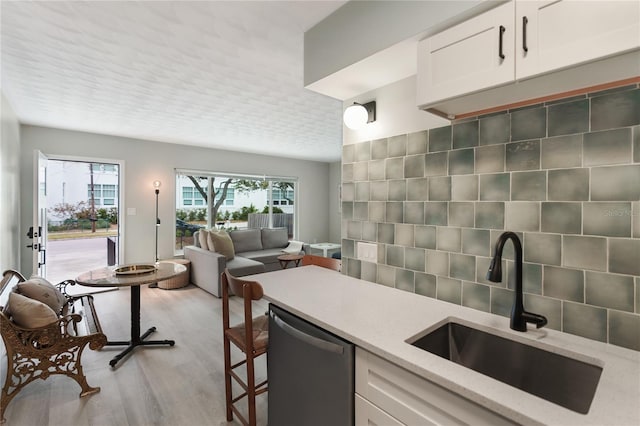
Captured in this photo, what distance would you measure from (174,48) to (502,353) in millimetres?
2702

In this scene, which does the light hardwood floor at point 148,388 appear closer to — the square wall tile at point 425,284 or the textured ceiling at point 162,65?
the square wall tile at point 425,284

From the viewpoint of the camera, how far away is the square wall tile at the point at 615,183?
1013mm

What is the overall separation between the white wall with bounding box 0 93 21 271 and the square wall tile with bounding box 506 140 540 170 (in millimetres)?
4252

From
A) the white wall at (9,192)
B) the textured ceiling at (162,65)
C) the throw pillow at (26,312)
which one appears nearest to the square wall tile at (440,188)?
the textured ceiling at (162,65)

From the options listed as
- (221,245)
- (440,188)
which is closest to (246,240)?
(221,245)

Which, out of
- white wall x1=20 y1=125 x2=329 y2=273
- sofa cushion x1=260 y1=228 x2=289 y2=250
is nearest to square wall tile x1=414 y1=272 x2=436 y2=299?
sofa cushion x1=260 y1=228 x2=289 y2=250

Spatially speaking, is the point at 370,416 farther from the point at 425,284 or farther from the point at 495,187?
the point at 495,187

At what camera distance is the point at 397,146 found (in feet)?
5.74

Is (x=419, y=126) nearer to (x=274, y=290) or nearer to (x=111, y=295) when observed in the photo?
(x=274, y=290)

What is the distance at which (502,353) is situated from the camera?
1.15 meters

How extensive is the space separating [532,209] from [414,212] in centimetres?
55

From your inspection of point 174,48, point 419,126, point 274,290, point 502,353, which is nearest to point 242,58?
point 174,48

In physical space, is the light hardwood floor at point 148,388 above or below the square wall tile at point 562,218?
below

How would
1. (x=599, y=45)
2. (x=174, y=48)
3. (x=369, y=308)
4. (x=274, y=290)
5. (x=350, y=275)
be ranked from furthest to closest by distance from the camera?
(x=174, y=48), (x=350, y=275), (x=274, y=290), (x=369, y=308), (x=599, y=45)
